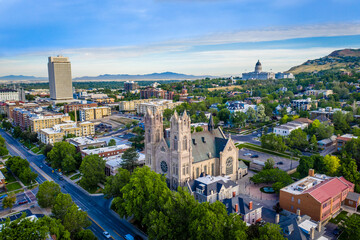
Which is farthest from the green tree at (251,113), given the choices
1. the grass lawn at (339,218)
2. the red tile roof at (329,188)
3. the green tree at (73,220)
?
the green tree at (73,220)

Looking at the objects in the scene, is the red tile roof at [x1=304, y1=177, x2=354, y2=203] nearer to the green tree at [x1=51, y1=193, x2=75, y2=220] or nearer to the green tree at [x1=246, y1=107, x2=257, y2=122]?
the green tree at [x1=51, y1=193, x2=75, y2=220]

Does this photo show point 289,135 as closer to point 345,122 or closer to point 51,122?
point 345,122

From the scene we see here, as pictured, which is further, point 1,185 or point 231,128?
point 231,128

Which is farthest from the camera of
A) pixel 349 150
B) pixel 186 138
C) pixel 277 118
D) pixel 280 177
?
pixel 277 118

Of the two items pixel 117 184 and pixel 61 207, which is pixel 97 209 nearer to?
pixel 117 184

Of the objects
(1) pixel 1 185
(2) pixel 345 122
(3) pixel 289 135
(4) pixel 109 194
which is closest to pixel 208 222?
(4) pixel 109 194

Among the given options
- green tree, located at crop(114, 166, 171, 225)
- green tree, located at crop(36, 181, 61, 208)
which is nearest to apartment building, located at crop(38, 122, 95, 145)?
green tree, located at crop(36, 181, 61, 208)
